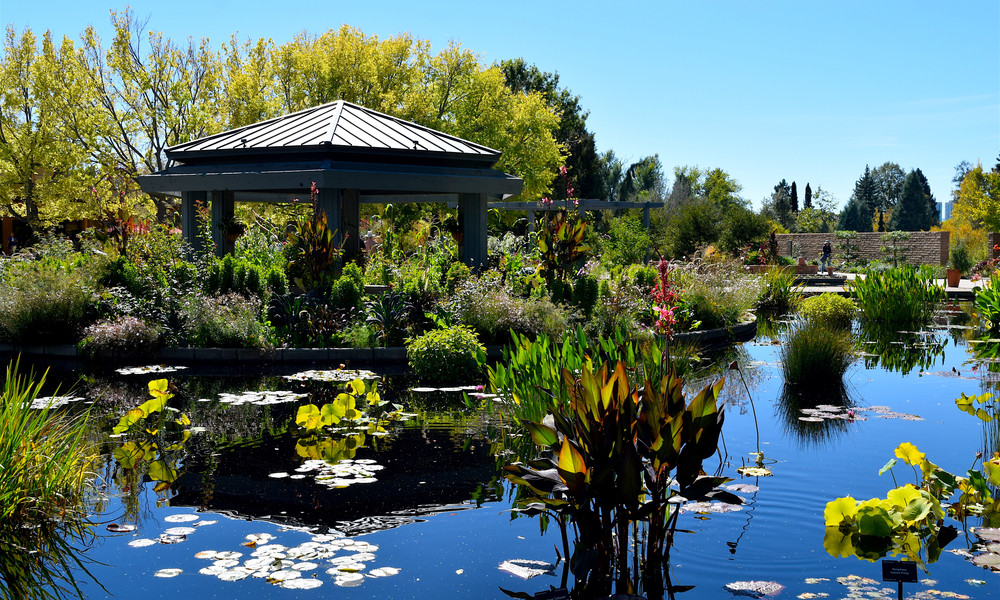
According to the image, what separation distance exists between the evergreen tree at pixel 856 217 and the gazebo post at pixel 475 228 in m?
63.9

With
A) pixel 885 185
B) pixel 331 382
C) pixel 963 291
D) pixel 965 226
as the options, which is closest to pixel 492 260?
pixel 331 382

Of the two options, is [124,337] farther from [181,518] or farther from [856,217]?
[856,217]

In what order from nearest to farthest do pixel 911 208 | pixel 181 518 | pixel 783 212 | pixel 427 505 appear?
pixel 181 518 < pixel 427 505 < pixel 783 212 < pixel 911 208

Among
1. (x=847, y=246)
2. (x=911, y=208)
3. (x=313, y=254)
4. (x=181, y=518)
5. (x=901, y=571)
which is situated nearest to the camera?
(x=901, y=571)

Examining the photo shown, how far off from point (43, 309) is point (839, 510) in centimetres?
1005

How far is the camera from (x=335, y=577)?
3.56m

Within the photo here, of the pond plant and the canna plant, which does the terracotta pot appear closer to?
the canna plant

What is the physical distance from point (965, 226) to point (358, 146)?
42769 mm

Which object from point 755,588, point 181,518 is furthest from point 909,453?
point 181,518

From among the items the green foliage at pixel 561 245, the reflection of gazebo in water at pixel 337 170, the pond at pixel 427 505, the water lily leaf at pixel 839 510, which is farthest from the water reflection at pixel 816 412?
the reflection of gazebo in water at pixel 337 170

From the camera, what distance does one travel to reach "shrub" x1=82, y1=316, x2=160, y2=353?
9833 millimetres

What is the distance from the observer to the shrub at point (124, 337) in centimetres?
983

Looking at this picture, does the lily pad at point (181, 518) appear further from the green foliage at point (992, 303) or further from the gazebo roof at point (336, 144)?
the green foliage at point (992, 303)

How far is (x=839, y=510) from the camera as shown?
3.91 m
